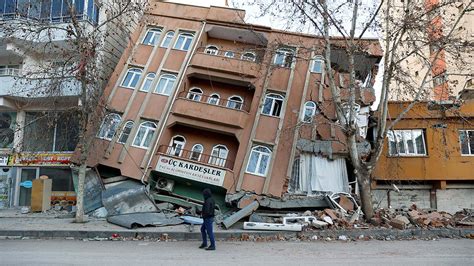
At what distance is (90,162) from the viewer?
58.8 ft

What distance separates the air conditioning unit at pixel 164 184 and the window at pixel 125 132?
2.82m

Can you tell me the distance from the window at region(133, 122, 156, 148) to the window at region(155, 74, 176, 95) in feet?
6.48

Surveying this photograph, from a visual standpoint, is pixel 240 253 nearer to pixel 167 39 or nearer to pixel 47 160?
pixel 47 160

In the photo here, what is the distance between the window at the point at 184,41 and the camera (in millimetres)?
20948

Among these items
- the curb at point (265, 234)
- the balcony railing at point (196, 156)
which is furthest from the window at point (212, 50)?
the curb at point (265, 234)

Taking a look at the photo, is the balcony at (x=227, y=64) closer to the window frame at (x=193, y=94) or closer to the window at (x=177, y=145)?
the window frame at (x=193, y=94)

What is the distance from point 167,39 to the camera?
21.3m

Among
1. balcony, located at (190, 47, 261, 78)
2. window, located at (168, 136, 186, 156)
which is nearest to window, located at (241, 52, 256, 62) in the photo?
balcony, located at (190, 47, 261, 78)

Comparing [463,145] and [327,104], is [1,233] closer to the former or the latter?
[327,104]

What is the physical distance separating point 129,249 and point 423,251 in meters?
7.99

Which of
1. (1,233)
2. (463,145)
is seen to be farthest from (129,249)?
(463,145)

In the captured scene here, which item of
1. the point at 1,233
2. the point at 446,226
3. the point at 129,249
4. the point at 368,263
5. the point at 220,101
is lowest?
the point at 1,233

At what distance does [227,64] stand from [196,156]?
17.5ft

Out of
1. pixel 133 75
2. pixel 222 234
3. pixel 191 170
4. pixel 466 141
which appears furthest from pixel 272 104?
pixel 466 141
